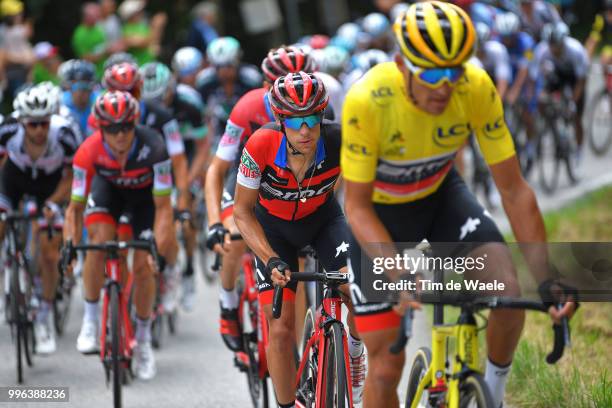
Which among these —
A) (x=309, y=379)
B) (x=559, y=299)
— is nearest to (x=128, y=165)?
(x=309, y=379)

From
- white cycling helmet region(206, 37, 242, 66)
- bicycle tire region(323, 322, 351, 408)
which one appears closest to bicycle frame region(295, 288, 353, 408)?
bicycle tire region(323, 322, 351, 408)

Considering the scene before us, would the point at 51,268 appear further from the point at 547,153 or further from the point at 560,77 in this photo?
the point at 547,153

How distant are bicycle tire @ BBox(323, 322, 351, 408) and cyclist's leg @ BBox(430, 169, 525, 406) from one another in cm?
69

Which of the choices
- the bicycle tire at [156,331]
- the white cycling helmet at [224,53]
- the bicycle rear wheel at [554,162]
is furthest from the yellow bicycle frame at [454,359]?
the bicycle rear wheel at [554,162]

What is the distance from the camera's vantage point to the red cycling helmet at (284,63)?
7137 mm

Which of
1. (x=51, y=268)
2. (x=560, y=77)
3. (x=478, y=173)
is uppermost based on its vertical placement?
(x=560, y=77)

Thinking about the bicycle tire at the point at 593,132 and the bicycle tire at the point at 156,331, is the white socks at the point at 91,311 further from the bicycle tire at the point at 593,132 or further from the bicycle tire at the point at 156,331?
the bicycle tire at the point at 593,132

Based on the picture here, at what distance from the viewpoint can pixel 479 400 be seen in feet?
14.3

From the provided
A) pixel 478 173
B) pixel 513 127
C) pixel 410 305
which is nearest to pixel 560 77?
pixel 513 127

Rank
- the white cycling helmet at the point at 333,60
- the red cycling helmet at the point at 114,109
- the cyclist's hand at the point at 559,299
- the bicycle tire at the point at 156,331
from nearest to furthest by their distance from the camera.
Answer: the cyclist's hand at the point at 559,299
the red cycling helmet at the point at 114,109
the bicycle tire at the point at 156,331
the white cycling helmet at the point at 333,60

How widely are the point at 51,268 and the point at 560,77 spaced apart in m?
7.95

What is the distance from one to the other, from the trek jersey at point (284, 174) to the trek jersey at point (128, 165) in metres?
1.77

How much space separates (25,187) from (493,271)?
17.4 ft

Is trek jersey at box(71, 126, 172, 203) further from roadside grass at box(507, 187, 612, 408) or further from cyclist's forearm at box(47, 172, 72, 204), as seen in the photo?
roadside grass at box(507, 187, 612, 408)
